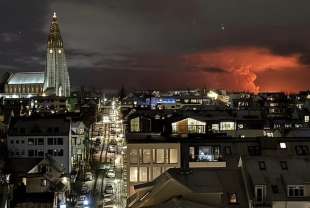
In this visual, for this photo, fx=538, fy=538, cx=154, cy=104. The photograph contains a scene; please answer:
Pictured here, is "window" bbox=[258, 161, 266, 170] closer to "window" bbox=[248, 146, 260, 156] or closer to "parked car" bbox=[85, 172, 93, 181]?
"window" bbox=[248, 146, 260, 156]

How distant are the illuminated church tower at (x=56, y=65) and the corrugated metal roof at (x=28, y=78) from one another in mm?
16295

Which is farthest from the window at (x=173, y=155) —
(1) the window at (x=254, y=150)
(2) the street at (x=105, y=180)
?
(2) the street at (x=105, y=180)

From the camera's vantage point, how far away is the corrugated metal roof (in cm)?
19338

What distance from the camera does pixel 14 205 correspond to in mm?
30922

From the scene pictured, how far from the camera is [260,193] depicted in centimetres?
2161

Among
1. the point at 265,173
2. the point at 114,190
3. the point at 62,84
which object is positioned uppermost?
the point at 62,84

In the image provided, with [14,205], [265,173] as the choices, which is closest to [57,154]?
[14,205]

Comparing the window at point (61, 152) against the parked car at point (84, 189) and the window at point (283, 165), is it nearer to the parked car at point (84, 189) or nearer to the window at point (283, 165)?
the parked car at point (84, 189)

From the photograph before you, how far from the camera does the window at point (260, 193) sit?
21.5 m

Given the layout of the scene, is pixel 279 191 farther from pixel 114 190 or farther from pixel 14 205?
pixel 114 190

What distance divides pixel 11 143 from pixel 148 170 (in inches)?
1231

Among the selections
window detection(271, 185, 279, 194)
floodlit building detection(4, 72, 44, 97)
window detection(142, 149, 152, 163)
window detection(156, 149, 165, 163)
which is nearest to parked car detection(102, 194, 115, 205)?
window detection(142, 149, 152, 163)

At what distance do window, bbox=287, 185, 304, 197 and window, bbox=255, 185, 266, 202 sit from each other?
3.35 ft

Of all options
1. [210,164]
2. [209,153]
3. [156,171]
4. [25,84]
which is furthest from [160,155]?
[25,84]
